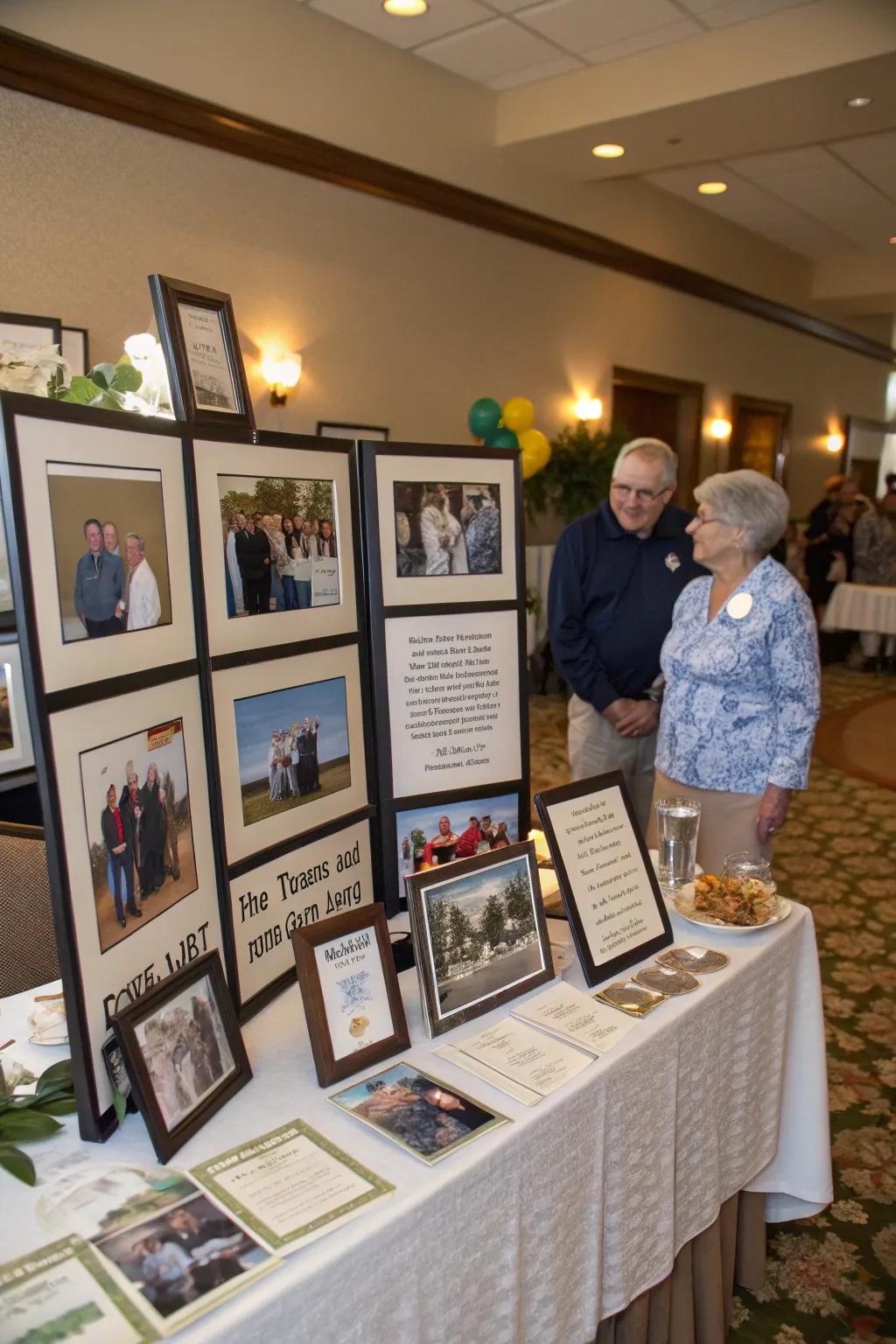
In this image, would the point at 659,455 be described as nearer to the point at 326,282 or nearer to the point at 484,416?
the point at 326,282

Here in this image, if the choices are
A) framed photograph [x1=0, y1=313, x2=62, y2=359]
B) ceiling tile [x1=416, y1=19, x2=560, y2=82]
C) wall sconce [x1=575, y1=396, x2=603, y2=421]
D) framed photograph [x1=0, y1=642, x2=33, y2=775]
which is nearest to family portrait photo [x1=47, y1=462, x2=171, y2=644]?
framed photograph [x1=0, y1=642, x2=33, y2=775]

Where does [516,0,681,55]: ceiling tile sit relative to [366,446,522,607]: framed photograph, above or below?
above

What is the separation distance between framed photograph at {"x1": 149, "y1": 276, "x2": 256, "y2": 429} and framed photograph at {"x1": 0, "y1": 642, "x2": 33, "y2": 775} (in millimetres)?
1697

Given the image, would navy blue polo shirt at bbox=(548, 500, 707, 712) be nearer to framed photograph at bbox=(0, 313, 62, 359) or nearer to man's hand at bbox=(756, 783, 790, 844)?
man's hand at bbox=(756, 783, 790, 844)

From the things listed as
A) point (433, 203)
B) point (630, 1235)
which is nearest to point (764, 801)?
point (630, 1235)

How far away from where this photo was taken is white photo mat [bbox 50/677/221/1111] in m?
0.98

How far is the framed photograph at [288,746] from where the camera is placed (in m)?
1.27

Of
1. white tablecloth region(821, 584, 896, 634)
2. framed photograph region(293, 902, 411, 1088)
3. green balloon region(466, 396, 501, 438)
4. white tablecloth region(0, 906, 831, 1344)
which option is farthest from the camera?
white tablecloth region(821, 584, 896, 634)

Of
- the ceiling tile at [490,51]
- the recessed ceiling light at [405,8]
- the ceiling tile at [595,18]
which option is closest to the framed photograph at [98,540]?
the recessed ceiling light at [405,8]

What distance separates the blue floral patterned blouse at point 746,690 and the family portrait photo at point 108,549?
1.47 meters

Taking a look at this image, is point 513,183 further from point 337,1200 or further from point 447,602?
point 337,1200

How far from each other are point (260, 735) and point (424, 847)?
400 mm

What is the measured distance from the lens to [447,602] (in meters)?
1.57

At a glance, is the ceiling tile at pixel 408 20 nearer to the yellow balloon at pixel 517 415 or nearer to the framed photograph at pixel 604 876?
the yellow balloon at pixel 517 415
